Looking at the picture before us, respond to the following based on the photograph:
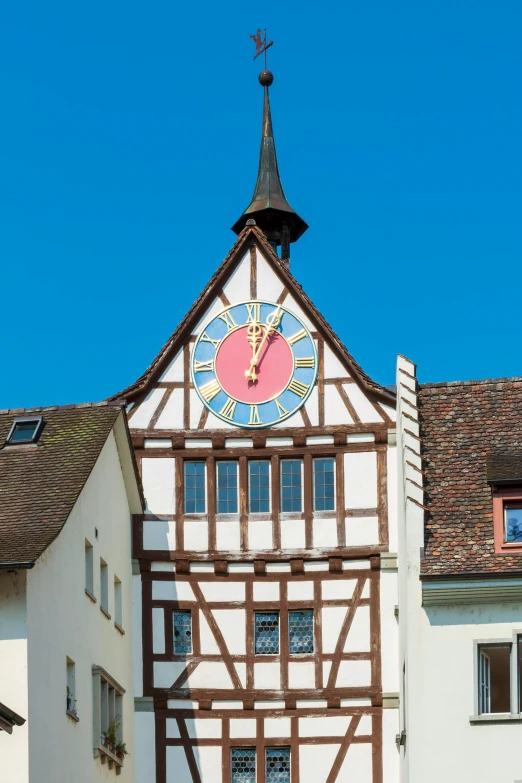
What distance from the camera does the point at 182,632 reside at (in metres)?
45.3

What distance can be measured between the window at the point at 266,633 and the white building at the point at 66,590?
2528 mm

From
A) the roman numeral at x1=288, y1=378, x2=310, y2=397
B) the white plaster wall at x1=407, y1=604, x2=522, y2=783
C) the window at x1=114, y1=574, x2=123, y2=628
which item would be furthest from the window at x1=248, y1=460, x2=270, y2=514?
the white plaster wall at x1=407, y1=604, x2=522, y2=783

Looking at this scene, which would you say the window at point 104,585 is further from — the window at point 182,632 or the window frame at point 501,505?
the window frame at point 501,505

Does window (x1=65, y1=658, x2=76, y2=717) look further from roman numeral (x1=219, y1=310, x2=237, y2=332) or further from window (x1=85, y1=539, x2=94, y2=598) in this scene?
roman numeral (x1=219, y1=310, x2=237, y2=332)

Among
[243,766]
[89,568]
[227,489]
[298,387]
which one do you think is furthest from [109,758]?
[298,387]

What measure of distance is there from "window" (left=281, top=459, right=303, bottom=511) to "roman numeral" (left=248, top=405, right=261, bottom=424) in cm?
98

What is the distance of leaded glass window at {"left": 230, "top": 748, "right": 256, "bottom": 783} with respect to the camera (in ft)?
146

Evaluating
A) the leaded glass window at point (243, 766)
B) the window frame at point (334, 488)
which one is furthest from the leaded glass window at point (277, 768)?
the window frame at point (334, 488)

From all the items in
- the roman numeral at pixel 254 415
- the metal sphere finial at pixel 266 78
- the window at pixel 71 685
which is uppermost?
the metal sphere finial at pixel 266 78

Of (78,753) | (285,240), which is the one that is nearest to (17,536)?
(78,753)

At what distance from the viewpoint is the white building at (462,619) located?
37.6 meters

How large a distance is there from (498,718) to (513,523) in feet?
11.7

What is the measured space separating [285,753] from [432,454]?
7.17 m

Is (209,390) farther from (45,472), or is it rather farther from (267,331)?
(45,472)
